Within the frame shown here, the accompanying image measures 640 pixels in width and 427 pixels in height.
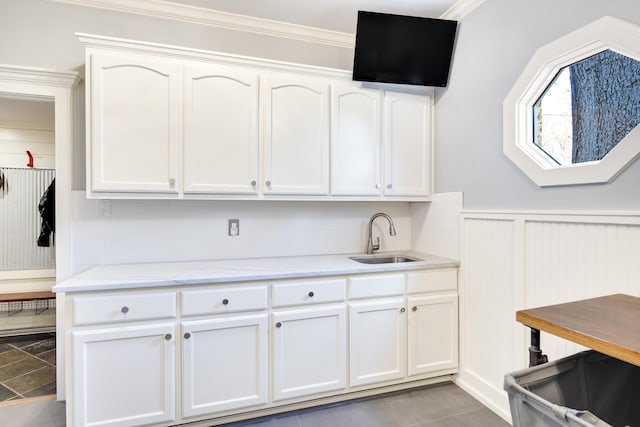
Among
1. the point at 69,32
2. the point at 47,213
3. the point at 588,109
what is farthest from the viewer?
the point at 47,213

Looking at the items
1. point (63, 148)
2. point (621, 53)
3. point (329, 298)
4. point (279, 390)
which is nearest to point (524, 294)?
point (329, 298)

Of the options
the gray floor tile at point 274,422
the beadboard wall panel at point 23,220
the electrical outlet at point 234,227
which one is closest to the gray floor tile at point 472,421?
the gray floor tile at point 274,422

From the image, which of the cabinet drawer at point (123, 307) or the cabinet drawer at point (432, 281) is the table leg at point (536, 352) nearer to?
the cabinet drawer at point (432, 281)

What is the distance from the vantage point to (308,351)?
2.03 metres

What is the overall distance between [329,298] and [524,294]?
1104 millimetres

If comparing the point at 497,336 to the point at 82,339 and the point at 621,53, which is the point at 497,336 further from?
the point at 82,339

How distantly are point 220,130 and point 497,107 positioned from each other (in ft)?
5.64

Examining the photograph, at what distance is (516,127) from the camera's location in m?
1.92

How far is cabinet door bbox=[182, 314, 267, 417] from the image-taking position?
1821 millimetres

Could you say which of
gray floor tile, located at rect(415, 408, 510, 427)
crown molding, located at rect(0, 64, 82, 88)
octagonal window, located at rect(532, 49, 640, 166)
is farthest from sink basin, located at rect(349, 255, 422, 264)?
crown molding, located at rect(0, 64, 82, 88)

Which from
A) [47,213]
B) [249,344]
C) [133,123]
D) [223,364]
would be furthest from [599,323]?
[47,213]

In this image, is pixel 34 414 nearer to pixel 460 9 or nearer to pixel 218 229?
pixel 218 229

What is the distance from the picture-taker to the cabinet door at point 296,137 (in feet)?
7.29

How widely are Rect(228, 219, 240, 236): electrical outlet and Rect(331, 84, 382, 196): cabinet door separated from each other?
2.43ft
